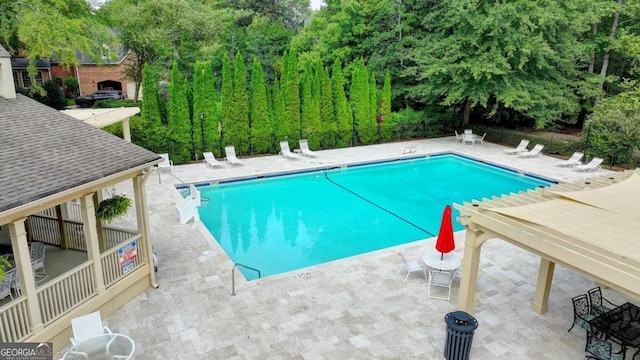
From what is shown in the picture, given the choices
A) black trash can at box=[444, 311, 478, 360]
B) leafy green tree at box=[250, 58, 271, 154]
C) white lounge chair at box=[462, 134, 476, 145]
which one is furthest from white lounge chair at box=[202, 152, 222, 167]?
black trash can at box=[444, 311, 478, 360]

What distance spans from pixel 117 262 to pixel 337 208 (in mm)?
8495

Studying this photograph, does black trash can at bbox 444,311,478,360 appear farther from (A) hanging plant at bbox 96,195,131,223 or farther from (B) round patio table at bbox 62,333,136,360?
(A) hanging plant at bbox 96,195,131,223

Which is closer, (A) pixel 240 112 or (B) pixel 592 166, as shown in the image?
(B) pixel 592 166

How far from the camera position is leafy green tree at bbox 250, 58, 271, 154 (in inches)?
815

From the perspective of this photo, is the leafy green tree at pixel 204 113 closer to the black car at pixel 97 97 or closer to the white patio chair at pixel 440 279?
the white patio chair at pixel 440 279

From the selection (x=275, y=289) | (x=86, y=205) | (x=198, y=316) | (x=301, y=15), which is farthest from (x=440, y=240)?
(x=301, y=15)

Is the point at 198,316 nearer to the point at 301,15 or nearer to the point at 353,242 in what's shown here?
the point at 353,242

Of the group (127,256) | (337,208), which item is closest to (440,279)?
(127,256)

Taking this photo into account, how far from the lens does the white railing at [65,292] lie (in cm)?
681

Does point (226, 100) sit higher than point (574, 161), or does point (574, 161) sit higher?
point (226, 100)

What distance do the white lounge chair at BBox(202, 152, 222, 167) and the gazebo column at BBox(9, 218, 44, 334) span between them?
12.4 meters

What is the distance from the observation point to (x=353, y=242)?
12695 millimetres

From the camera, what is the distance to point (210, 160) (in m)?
19.1

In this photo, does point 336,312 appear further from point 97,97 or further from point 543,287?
point 97,97
